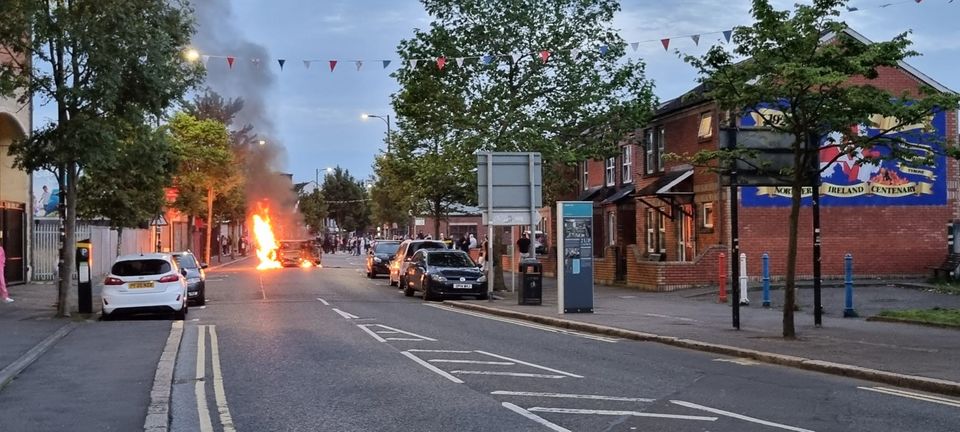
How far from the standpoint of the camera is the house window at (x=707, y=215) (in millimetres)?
29109

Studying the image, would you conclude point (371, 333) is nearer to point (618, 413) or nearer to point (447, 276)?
point (618, 413)

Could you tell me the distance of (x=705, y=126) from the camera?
28.9m

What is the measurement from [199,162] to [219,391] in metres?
45.6

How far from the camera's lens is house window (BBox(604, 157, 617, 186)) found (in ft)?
125

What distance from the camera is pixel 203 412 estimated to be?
927 cm

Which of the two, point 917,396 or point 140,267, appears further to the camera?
point 140,267

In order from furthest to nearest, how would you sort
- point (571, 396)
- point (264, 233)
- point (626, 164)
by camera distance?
point (264, 233)
point (626, 164)
point (571, 396)

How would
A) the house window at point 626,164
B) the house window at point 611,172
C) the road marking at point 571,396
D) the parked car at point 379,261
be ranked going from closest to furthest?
1. the road marking at point 571,396
2. the house window at point 626,164
3. the house window at point 611,172
4. the parked car at point 379,261

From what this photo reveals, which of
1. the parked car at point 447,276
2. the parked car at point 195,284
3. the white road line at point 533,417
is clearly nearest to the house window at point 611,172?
the parked car at point 447,276

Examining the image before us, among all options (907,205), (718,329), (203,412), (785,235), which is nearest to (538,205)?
(785,235)

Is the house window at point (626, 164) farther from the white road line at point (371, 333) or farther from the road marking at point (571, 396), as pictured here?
the road marking at point (571, 396)

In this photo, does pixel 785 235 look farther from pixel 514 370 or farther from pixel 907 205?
pixel 514 370

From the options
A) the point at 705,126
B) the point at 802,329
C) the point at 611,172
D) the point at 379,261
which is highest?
the point at 705,126

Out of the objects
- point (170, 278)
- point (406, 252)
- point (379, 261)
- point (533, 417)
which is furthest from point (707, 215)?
point (533, 417)
